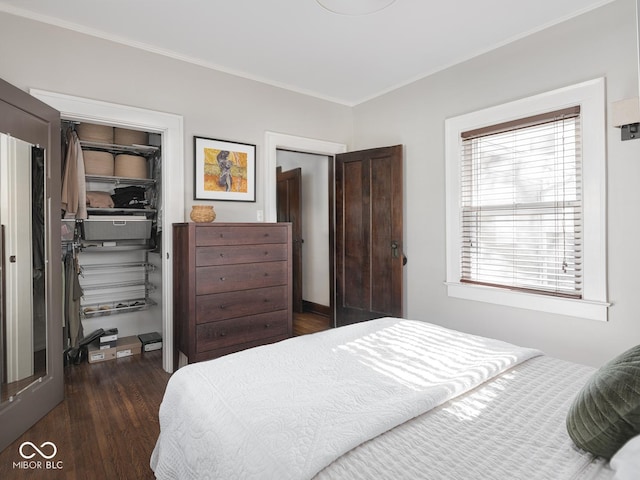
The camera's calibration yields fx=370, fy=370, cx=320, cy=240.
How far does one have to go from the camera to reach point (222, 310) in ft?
9.64

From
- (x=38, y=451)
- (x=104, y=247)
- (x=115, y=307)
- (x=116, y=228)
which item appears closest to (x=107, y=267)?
(x=104, y=247)

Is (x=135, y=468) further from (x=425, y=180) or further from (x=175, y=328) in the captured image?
(x=425, y=180)

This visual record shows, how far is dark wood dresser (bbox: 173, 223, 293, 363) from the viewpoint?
282 cm

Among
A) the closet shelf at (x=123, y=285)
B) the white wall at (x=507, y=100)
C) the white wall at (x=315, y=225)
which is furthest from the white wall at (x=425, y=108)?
the closet shelf at (x=123, y=285)

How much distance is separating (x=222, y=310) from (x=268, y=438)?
2019 mm

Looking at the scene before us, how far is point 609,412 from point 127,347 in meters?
3.76

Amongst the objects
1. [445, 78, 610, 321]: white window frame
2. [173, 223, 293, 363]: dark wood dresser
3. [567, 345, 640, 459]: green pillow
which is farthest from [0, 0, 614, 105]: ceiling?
[567, 345, 640, 459]: green pillow

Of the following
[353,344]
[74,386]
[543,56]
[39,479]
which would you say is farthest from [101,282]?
[543,56]

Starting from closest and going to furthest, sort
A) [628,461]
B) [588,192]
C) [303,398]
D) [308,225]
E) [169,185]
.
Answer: [628,461] → [303,398] → [588,192] → [169,185] → [308,225]

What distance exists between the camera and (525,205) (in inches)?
112

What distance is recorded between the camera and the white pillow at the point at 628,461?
29.9 inches

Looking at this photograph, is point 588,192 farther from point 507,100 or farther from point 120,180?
point 120,180

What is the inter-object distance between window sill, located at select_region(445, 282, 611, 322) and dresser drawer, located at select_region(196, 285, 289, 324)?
153cm

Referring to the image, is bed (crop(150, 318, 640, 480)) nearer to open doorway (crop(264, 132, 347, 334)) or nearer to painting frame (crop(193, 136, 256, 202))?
painting frame (crop(193, 136, 256, 202))
